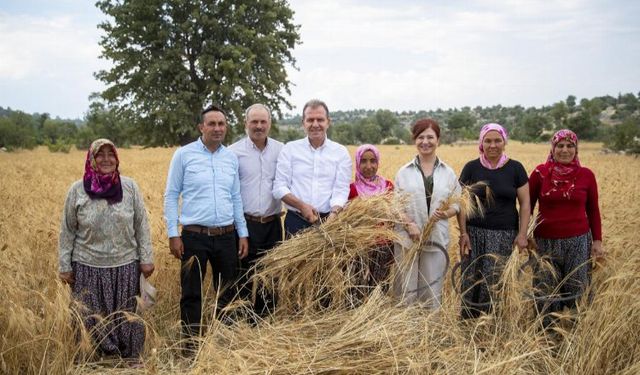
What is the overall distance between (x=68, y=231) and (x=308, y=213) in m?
1.67

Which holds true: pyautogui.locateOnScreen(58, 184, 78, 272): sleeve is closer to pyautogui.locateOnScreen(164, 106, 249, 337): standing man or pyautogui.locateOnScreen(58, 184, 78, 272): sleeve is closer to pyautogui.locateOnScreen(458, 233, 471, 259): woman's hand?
pyautogui.locateOnScreen(164, 106, 249, 337): standing man

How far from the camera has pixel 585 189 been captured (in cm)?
354

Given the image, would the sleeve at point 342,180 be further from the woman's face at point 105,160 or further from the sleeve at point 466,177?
the woman's face at point 105,160

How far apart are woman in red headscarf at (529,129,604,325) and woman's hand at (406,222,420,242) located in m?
0.97

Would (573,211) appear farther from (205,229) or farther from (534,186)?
(205,229)

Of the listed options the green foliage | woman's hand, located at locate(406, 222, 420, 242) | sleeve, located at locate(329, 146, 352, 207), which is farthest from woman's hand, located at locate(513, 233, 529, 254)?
the green foliage

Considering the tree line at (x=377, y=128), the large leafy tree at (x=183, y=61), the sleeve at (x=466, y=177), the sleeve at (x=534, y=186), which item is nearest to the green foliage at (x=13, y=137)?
the tree line at (x=377, y=128)

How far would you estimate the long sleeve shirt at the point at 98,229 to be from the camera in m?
3.10

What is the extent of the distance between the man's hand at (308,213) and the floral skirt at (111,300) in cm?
128

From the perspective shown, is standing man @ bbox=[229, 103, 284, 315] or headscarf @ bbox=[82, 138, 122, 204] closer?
headscarf @ bbox=[82, 138, 122, 204]

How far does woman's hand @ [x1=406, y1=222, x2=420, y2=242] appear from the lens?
11.4ft

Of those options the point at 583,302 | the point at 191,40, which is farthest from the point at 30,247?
the point at 191,40

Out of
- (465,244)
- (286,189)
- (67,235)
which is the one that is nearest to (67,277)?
(67,235)

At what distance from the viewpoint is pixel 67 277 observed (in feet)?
10.4
